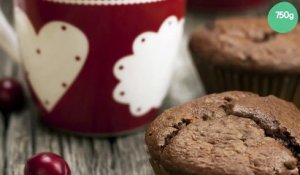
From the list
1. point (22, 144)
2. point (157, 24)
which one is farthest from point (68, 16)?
point (22, 144)

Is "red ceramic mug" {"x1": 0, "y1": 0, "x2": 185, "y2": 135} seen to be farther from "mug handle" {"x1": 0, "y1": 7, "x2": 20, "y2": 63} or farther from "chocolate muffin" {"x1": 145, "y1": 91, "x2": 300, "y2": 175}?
"chocolate muffin" {"x1": 145, "y1": 91, "x2": 300, "y2": 175}

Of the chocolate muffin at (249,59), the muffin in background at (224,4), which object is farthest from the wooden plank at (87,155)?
the muffin in background at (224,4)

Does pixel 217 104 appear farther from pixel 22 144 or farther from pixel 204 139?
pixel 22 144

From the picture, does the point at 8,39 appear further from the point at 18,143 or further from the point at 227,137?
the point at 227,137

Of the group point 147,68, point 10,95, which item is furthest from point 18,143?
point 147,68

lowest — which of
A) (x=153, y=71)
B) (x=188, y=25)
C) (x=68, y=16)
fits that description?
(x=188, y=25)

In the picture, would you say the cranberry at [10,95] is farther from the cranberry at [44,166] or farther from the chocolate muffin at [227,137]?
the chocolate muffin at [227,137]
